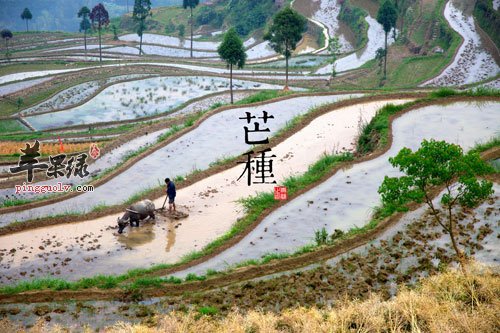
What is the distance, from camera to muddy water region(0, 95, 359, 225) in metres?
21.1

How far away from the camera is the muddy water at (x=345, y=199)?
53.0 feet

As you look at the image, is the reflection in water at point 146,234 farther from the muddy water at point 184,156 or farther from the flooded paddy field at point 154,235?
→ the muddy water at point 184,156

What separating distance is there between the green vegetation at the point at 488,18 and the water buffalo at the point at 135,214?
141 feet

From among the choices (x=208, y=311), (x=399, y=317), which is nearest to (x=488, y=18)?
(x=399, y=317)

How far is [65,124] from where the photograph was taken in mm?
40000

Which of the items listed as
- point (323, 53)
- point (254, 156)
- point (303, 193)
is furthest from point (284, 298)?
point (323, 53)

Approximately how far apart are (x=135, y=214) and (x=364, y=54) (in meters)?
49.3

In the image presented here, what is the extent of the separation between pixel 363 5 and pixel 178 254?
66.8 metres

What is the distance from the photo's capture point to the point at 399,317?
10.6 meters

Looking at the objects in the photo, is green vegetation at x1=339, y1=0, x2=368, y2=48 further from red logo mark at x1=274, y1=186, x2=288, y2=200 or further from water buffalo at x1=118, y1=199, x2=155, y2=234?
water buffalo at x1=118, y1=199, x2=155, y2=234

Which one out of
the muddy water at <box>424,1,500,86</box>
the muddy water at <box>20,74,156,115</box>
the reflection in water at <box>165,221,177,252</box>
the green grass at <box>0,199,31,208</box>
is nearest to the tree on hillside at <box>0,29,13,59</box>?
the muddy water at <box>20,74,156,115</box>

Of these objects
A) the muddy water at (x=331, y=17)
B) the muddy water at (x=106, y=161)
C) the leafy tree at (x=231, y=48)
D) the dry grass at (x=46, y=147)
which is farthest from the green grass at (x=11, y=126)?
the muddy water at (x=331, y=17)

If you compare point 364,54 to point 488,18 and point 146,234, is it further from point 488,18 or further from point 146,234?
point 146,234

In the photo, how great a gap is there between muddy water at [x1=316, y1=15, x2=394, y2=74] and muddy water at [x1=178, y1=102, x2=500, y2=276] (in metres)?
33.9
